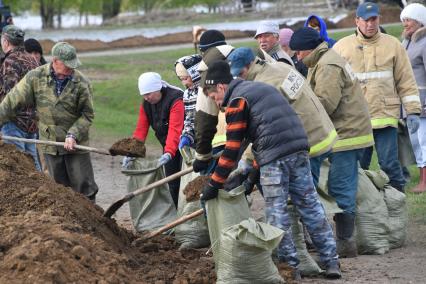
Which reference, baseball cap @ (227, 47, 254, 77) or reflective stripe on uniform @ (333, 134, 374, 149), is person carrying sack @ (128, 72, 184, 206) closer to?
reflective stripe on uniform @ (333, 134, 374, 149)

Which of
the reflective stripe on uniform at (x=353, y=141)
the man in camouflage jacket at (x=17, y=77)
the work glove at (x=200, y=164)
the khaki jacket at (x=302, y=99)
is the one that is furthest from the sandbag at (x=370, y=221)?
the man in camouflage jacket at (x=17, y=77)

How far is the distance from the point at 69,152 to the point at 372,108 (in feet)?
10.3

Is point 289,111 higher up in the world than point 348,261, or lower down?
higher up

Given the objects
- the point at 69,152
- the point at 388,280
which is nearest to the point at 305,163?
the point at 388,280

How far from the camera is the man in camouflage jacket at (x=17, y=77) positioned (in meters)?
11.5

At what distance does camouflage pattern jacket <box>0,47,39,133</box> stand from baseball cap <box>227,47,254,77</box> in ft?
13.2

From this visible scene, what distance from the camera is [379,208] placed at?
9406 mm

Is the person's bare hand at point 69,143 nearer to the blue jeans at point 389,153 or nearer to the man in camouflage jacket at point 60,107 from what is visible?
the man in camouflage jacket at point 60,107

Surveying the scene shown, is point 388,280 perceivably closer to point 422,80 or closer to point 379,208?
point 379,208

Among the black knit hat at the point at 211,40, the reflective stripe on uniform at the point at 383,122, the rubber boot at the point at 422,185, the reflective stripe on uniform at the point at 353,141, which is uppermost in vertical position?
the black knit hat at the point at 211,40

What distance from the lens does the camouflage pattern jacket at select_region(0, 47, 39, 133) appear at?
1153 centimetres

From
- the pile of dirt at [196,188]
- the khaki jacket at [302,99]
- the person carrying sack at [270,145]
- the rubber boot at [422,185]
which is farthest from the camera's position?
the rubber boot at [422,185]

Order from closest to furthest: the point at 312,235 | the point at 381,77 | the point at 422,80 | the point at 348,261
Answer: the point at 312,235 → the point at 348,261 → the point at 381,77 → the point at 422,80

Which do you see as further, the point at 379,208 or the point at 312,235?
the point at 379,208
